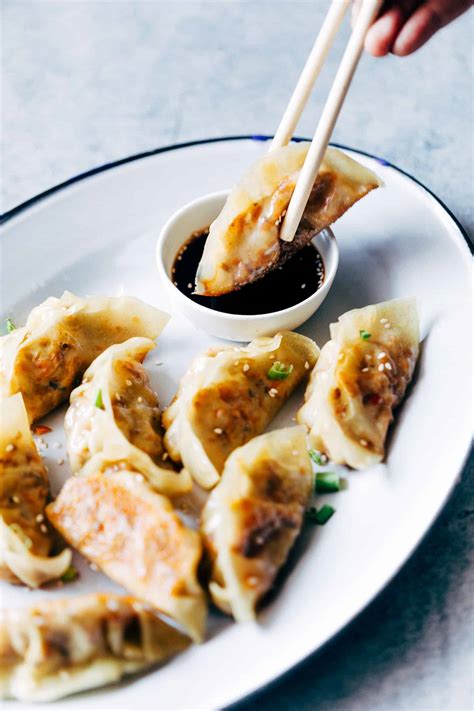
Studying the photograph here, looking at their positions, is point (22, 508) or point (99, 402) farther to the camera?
point (99, 402)

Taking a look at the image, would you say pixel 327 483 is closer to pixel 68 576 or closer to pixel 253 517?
pixel 253 517

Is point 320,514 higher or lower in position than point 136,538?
lower

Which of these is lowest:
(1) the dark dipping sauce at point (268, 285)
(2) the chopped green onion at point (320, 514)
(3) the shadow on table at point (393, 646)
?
(3) the shadow on table at point (393, 646)

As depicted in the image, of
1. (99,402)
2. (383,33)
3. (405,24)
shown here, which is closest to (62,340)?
(99,402)

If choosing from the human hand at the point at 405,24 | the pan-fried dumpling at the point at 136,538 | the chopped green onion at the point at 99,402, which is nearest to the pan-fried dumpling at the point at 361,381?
the pan-fried dumpling at the point at 136,538

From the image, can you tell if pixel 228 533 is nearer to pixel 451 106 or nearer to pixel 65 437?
pixel 65 437

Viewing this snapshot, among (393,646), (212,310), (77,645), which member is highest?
(212,310)

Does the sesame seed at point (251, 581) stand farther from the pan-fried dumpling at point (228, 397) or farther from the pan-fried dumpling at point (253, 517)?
the pan-fried dumpling at point (228, 397)
